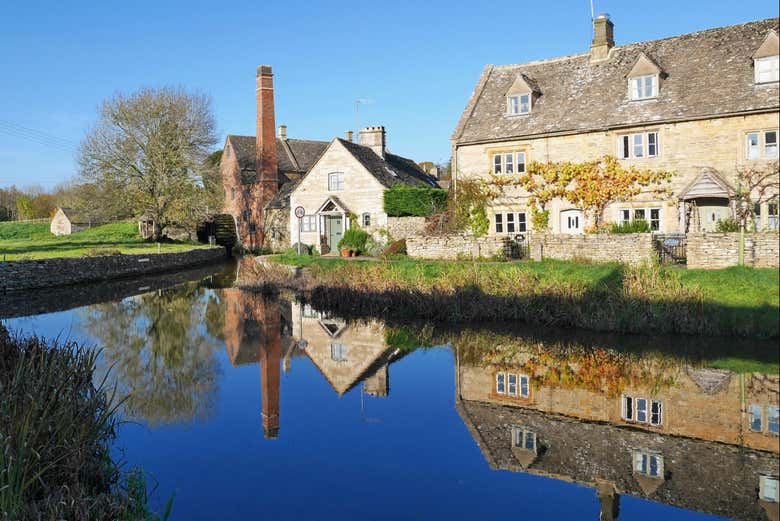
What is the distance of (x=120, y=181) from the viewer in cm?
4234

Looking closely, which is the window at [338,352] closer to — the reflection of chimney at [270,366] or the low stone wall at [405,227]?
the reflection of chimney at [270,366]

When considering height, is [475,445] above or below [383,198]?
below

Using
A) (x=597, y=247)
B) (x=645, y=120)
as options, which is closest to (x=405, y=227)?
(x=645, y=120)

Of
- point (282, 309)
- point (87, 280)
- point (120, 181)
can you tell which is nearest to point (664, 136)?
point (282, 309)

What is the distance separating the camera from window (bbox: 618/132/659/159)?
24422mm

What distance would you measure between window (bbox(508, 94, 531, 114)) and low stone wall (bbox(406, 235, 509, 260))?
707 centimetres

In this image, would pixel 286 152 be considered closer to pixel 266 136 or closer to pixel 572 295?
pixel 266 136

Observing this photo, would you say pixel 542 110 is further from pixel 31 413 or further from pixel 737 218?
pixel 31 413

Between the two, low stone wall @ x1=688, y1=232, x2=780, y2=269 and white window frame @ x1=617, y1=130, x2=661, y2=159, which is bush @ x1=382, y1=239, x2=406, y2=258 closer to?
white window frame @ x1=617, y1=130, x2=661, y2=159

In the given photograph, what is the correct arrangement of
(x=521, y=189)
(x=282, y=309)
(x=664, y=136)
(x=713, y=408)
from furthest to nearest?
(x=521, y=189)
(x=664, y=136)
(x=282, y=309)
(x=713, y=408)

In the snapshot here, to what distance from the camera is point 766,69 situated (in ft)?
73.5

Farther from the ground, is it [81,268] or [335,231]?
[335,231]

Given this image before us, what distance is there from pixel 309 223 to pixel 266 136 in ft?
35.8

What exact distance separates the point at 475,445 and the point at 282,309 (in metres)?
13.6
